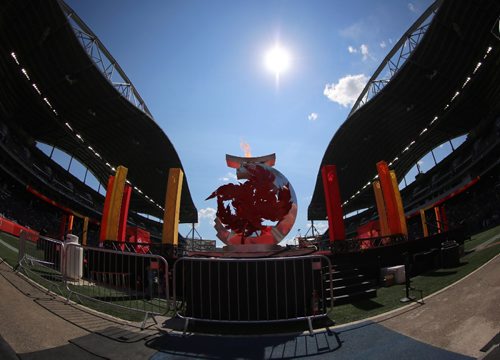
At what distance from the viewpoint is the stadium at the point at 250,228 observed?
4445mm

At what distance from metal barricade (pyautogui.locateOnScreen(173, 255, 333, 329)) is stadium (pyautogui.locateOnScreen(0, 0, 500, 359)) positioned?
0.03 metres

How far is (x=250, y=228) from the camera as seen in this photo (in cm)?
1327

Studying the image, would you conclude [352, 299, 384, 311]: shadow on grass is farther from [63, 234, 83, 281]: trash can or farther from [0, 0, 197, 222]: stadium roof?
[0, 0, 197, 222]: stadium roof

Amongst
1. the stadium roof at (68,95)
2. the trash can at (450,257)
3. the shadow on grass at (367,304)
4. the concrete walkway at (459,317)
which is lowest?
the shadow on grass at (367,304)

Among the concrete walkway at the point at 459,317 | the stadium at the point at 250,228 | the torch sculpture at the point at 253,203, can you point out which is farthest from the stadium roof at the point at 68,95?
the concrete walkway at the point at 459,317

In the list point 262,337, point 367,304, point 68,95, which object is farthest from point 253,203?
point 68,95

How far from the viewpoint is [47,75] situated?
25438 millimetres

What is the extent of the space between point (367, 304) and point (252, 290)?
3.27 metres

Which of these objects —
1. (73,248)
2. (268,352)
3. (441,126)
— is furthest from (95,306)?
(441,126)

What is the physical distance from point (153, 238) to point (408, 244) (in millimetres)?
57938

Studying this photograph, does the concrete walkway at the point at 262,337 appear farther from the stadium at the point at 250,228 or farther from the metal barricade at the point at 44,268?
the metal barricade at the point at 44,268

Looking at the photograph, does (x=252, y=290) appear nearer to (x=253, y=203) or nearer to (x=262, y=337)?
(x=262, y=337)

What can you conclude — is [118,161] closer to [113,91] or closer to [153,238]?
[113,91]

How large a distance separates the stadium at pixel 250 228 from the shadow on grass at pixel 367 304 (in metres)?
0.10
